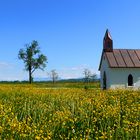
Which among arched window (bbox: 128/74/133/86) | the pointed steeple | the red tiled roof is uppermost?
the pointed steeple

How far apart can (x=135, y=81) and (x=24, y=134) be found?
152ft

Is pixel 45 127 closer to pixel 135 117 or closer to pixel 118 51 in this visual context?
pixel 135 117

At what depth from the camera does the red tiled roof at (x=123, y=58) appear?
5201 cm

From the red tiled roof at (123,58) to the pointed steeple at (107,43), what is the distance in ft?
2.64

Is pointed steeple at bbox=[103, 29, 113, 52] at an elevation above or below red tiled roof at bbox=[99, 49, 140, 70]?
above

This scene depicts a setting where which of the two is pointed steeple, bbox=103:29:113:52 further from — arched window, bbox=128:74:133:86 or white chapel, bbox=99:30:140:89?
arched window, bbox=128:74:133:86

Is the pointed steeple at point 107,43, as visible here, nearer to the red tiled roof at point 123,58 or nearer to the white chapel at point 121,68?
the white chapel at point 121,68

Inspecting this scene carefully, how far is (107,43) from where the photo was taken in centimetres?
5628

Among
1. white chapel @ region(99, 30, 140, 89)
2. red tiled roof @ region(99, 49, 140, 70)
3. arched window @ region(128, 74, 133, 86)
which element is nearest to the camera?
red tiled roof @ region(99, 49, 140, 70)

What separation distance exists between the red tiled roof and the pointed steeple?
2.64 feet

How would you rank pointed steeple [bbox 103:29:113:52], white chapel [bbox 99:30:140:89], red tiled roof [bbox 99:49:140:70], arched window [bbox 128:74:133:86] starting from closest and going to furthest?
red tiled roof [bbox 99:49:140:70]
white chapel [bbox 99:30:140:89]
arched window [bbox 128:74:133:86]
pointed steeple [bbox 103:29:113:52]

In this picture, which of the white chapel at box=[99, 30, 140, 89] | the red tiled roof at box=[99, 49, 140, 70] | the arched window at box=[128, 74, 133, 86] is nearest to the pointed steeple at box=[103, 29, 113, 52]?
the white chapel at box=[99, 30, 140, 89]

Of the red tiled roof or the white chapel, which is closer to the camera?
the red tiled roof

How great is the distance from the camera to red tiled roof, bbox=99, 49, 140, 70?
52.0 meters
